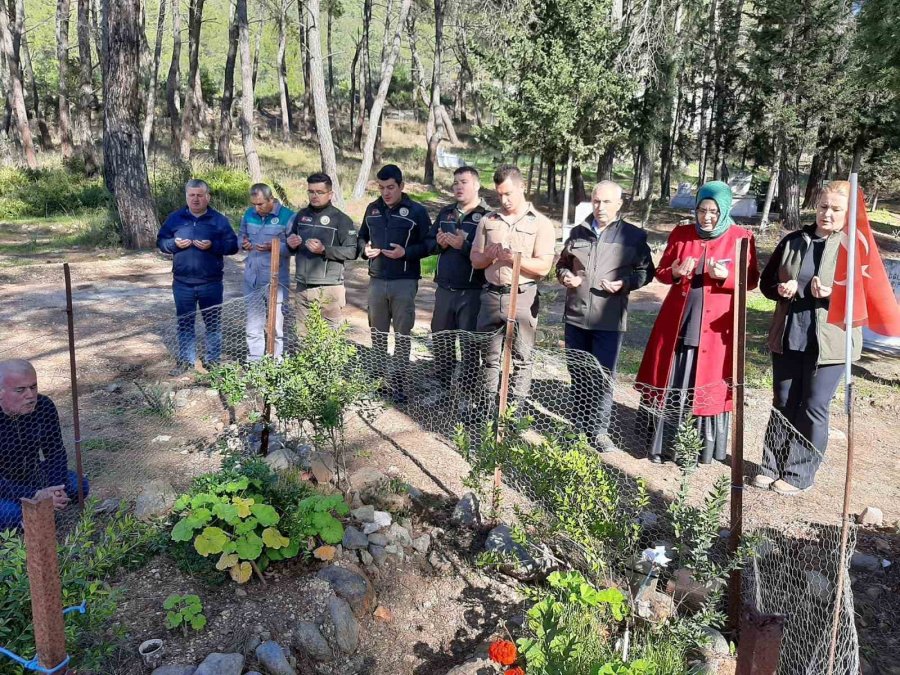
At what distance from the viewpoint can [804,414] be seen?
411 cm

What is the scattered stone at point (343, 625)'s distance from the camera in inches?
119

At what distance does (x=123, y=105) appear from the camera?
10.6 m

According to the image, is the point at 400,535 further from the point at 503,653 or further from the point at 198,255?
the point at 198,255

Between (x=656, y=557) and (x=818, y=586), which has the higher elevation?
(x=656, y=557)

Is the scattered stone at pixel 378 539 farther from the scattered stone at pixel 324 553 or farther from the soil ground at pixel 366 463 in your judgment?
the scattered stone at pixel 324 553

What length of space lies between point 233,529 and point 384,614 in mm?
822

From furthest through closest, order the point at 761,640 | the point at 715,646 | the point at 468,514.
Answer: the point at 468,514 < the point at 715,646 < the point at 761,640

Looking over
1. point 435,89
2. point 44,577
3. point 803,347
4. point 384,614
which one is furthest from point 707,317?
point 435,89

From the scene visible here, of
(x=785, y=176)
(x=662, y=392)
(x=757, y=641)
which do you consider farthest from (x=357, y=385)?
(x=785, y=176)

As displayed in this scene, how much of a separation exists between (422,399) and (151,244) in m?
8.27

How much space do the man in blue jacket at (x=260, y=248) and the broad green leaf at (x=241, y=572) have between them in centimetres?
258

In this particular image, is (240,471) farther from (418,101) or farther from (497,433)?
(418,101)

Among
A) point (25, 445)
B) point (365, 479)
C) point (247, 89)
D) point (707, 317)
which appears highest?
point (247, 89)

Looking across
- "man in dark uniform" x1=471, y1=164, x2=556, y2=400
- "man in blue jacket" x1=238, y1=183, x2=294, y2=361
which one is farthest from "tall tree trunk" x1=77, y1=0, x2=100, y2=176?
"man in dark uniform" x1=471, y1=164, x2=556, y2=400
